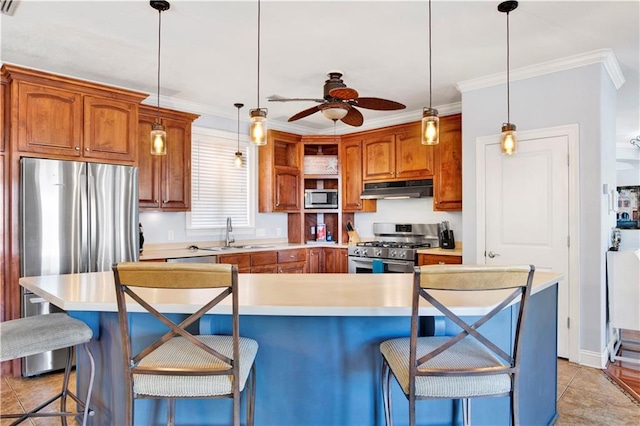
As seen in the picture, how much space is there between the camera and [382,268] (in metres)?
4.88

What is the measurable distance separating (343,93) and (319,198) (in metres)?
3.20

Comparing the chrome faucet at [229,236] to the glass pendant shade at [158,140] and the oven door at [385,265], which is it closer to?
the oven door at [385,265]

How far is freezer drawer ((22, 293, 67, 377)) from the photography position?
128 inches

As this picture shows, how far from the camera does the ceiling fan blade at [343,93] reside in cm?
268

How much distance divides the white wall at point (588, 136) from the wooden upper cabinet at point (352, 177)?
2283mm

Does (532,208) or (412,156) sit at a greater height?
(412,156)

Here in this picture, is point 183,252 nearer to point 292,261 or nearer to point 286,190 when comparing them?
point 292,261

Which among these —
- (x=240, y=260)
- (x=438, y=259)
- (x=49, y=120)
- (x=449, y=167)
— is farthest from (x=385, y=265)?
(x=49, y=120)

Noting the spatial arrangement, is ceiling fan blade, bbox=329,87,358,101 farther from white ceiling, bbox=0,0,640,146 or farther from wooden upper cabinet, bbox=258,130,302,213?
wooden upper cabinet, bbox=258,130,302,213

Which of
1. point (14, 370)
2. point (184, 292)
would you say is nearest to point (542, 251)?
point (184, 292)

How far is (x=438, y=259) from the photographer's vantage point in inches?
176

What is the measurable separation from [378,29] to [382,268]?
9.23ft

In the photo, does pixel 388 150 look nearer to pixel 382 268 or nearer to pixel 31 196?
pixel 382 268

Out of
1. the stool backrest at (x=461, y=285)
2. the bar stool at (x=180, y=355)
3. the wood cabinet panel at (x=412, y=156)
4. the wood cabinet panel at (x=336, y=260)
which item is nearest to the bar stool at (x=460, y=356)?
the stool backrest at (x=461, y=285)
